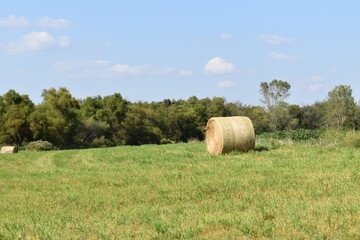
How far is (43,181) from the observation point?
14.4 meters

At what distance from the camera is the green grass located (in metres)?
6.82

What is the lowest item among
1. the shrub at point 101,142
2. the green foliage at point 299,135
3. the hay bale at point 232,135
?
the shrub at point 101,142

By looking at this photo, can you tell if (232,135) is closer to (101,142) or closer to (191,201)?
(191,201)

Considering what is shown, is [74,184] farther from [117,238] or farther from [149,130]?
[149,130]

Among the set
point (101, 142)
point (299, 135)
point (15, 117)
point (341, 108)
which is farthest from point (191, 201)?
point (341, 108)

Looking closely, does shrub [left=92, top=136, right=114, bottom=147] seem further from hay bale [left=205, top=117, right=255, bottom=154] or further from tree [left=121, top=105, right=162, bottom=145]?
hay bale [left=205, top=117, right=255, bottom=154]

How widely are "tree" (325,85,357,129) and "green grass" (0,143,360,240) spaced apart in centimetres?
6199

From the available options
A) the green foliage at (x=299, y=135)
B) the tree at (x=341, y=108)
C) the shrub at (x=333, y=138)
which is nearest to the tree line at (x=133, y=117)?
the tree at (x=341, y=108)

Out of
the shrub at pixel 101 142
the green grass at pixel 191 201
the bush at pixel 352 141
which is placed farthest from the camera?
the shrub at pixel 101 142

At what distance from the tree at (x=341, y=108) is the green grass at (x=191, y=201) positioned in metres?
62.0

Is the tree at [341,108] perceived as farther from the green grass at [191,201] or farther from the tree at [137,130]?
the green grass at [191,201]

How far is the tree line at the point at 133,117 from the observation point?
2140 inches

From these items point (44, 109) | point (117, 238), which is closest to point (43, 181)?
point (117, 238)

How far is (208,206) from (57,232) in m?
3.11
